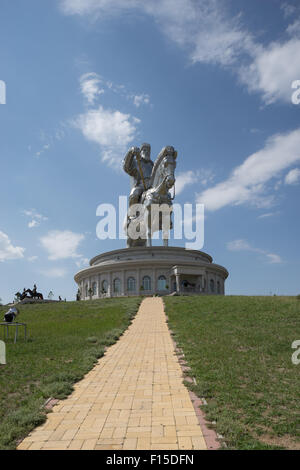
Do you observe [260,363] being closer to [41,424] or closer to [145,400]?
[145,400]

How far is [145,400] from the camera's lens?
748 centimetres

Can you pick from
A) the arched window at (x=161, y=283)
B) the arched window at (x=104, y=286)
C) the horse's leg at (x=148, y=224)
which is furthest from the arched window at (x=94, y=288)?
the arched window at (x=161, y=283)

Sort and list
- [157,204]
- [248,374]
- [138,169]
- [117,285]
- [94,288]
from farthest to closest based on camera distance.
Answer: [138,169], [94,288], [157,204], [117,285], [248,374]

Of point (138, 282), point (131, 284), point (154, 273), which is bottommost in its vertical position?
point (131, 284)

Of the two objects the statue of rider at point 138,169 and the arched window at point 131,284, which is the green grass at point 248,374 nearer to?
the arched window at point 131,284

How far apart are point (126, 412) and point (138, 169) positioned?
53.0m

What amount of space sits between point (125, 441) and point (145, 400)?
205cm

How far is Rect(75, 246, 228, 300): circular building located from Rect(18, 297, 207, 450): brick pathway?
34287 millimetres

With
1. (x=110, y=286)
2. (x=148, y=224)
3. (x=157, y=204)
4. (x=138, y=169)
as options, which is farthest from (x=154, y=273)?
(x=138, y=169)

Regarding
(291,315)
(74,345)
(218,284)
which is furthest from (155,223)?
(74,345)

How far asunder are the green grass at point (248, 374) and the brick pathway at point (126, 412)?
1.95 ft

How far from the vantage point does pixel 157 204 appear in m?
50.7

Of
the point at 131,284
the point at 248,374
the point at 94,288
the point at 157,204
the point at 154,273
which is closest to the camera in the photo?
the point at 248,374

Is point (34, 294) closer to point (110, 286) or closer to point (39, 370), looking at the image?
point (110, 286)
